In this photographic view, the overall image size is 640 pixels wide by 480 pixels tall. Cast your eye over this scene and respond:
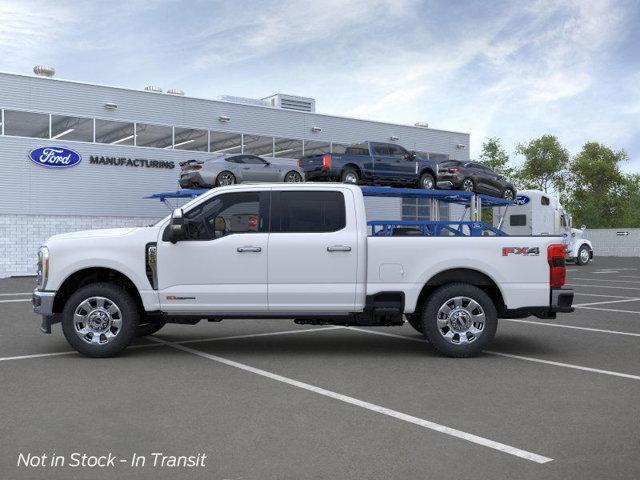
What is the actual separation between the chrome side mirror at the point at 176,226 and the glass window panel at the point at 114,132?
23.7 meters

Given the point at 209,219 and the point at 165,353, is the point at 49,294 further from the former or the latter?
the point at 209,219

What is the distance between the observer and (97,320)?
Result: 8547mm

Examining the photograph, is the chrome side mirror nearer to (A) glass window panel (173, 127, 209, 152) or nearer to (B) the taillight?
(B) the taillight

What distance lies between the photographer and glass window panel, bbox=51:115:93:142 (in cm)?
2945

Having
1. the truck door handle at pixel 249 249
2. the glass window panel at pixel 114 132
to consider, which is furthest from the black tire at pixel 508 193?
the truck door handle at pixel 249 249

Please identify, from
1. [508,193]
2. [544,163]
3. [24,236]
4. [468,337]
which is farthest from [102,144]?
[544,163]

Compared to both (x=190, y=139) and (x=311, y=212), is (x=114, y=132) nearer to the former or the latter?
(x=190, y=139)

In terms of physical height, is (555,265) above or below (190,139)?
below

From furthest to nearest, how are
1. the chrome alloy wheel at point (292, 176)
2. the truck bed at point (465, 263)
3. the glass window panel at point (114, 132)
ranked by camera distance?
the glass window panel at point (114, 132) → the chrome alloy wheel at point (292, 176) → the truck bed at point (465, 263)

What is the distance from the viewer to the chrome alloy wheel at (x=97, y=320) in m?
8.50

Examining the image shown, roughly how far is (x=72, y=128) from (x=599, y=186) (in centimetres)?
6231

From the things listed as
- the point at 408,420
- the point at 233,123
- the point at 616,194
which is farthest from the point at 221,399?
the point at 616,194

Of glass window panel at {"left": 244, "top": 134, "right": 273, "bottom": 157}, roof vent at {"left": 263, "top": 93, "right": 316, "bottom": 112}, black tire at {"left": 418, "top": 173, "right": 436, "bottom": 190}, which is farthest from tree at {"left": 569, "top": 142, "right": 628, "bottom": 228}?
black tire at {"left": 418, "top": 173, "right": 436, "bottom": 190}

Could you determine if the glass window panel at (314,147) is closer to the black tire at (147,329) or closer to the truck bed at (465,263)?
the black tire at (147,329)
